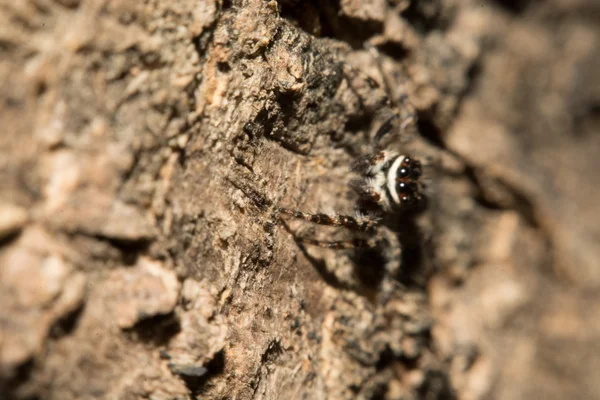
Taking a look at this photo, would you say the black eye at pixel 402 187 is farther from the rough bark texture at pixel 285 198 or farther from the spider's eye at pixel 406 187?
the rough bark texture at pixel 285 198

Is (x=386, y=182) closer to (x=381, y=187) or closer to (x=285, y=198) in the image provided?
(x=381, y=187)

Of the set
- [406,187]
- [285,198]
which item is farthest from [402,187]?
[285,198]

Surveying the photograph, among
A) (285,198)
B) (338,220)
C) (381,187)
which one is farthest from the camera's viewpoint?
(381,187)

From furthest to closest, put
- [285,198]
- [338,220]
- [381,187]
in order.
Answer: [381,187]
[338,220]
[285,198]

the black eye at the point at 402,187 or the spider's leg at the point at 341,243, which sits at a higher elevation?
the black eye at the point at 402,187

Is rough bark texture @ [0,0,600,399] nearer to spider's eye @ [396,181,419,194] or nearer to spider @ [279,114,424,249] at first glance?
spider @ [279,114,424,249]

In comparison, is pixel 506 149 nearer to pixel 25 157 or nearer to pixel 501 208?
pixel 501 208

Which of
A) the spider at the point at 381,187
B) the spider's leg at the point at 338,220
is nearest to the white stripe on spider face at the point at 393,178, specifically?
the spider at the point at 381,187

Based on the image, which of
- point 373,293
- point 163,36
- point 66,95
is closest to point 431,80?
point 373,293
